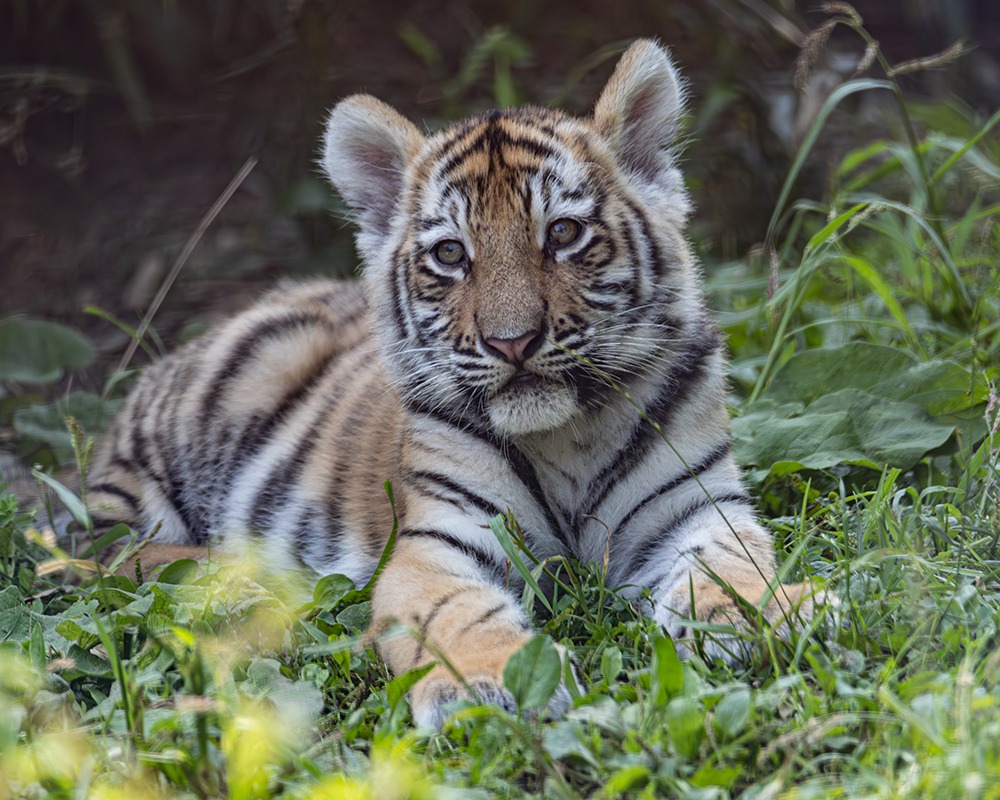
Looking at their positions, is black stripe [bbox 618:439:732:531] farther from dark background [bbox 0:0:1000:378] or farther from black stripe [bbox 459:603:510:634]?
dark background [bbox 0:0:1000:378]

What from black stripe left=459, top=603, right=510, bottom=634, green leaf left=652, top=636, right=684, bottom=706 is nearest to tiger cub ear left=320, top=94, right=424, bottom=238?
black stripe left=459, top=603, right=510, bottom=634

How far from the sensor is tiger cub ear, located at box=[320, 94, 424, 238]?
3.47 m

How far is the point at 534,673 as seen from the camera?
2.18 meters

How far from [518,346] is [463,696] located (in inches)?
36.8

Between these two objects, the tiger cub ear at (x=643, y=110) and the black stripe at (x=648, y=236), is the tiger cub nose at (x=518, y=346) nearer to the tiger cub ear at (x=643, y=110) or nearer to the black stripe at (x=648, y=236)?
the black stripe at (x=648, y=236)

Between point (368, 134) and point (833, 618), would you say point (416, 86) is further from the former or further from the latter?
point (833, 618)

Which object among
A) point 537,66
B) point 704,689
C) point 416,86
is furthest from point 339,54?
point 704,689

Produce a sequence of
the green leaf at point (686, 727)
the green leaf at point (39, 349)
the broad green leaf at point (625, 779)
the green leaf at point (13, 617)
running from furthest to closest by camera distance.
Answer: the green leaf at point (39, 349) → the green leaf at point (13, 617) → the green leaf at point (686, 727) → the broad green leaf at point (625, 779)

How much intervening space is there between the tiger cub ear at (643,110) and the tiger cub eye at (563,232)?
42 centimetres

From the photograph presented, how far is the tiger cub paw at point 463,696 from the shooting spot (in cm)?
225

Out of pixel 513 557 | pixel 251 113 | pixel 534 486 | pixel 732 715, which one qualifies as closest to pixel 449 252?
pixel 534 486

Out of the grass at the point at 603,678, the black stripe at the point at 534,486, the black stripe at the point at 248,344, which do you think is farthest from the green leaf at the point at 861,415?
the black stripe at the point at 248,344

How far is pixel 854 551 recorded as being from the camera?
111 inches

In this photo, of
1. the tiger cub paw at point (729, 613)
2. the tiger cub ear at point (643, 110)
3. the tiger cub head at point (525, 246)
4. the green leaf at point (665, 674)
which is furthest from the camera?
the tiger cub ear at point (643, 110)
